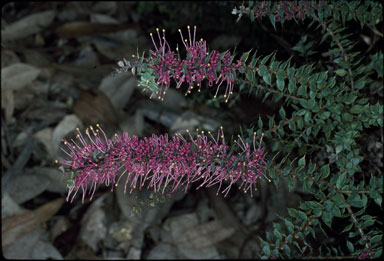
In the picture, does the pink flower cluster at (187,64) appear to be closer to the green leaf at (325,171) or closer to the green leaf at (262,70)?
the green leaf at (262,70)

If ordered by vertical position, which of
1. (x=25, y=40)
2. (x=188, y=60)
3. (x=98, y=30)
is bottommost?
(x=25, y=40)

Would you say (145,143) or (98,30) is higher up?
(145,143)

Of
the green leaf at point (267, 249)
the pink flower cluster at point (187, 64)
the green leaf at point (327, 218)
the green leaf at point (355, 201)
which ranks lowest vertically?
the green leaf at point (267, 249)

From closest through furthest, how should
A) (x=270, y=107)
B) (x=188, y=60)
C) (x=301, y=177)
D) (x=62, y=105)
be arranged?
(x=188, y=60), (x=301, y=177), (x=270, y=107), (x=62, y=105)

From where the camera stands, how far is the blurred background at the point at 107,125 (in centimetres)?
150

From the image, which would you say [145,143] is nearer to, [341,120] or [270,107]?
[341,120]

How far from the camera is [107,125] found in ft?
5.15

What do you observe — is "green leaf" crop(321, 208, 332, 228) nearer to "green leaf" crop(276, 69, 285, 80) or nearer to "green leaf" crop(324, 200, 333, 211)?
"green leaf" crop(324, 200, 333, 211)

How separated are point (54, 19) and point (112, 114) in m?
0.64

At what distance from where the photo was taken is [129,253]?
4.87 ft

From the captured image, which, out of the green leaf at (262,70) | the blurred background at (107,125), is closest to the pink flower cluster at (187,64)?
the green leaf at (262,70)

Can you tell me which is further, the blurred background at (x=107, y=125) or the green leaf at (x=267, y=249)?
the blurred background at (x=107, y=125)

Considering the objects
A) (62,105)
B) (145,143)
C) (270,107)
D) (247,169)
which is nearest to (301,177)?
(247,169)

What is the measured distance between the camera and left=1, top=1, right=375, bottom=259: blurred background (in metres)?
1.50
